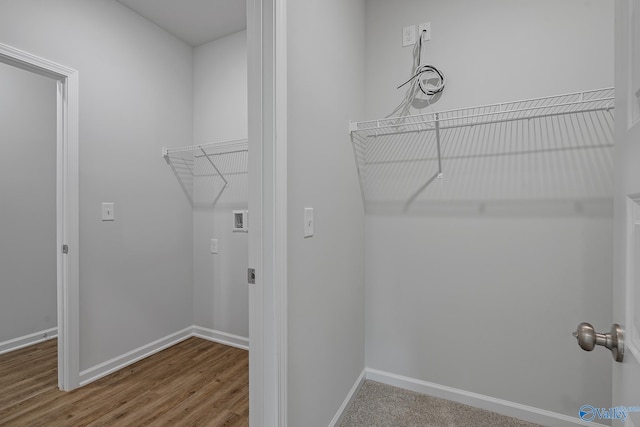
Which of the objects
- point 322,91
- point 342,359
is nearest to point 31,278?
point 342,359

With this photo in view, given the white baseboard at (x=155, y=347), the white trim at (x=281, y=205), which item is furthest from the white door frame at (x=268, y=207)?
the white baseboard at (x=155, y=347)

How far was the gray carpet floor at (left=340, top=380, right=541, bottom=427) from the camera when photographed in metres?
1.56

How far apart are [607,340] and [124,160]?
2.68 meters

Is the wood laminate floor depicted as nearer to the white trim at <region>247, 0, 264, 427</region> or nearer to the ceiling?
the white trim at <region>247, 0, 264, 427</region>

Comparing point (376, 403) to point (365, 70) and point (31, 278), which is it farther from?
point (31, 278)

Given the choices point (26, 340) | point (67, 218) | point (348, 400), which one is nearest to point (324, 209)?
point (348, 400)

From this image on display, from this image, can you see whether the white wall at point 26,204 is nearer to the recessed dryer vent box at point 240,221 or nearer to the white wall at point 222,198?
the white wall at point 222,198

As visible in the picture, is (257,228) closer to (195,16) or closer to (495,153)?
(495,153)

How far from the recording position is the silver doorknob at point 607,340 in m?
0.60

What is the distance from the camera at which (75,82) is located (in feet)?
6.15

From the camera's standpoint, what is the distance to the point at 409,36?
5.92 ft
